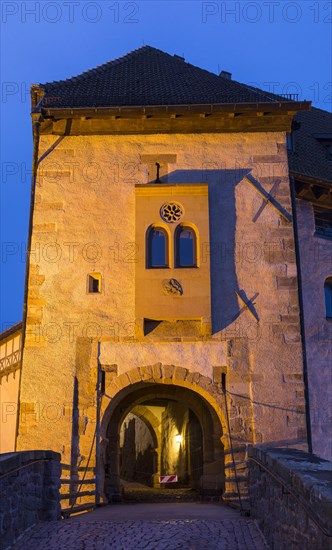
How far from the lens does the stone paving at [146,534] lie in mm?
7641

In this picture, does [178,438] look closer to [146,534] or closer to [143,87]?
[143,87]

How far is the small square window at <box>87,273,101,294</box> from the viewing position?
13.6 meters

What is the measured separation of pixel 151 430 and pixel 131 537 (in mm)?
16412

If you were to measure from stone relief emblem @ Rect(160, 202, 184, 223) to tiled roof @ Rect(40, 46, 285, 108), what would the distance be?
2.16 meters

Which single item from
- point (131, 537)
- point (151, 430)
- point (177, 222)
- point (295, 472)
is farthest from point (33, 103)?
point (151, 430)

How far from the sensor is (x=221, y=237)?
13.9 m

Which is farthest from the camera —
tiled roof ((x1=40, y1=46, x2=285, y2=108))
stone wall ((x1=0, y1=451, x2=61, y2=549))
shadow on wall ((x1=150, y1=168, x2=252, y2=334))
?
tiled roof ((x1=40, y1=46, x2=285, y2=108))

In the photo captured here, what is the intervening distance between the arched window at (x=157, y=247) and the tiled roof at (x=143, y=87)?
270 centimetres

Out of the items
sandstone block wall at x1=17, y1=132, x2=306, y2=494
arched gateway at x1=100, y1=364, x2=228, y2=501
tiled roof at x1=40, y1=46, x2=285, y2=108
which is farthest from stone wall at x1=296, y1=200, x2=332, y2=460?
tiled roof at x1=40, y1=46, x2=285, y2=108

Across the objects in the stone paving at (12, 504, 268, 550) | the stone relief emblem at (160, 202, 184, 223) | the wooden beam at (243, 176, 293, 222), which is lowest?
the stone paving at (12, 504, 268, 550)

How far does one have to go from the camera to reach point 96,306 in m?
13.4

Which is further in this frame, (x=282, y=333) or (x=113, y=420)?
(x=113, y=420)

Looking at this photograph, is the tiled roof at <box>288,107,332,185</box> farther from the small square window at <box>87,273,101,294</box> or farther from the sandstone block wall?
the small square window at <box>87,273,101,294</box>

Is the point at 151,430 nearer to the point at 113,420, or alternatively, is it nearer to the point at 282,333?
the point at 113,420
